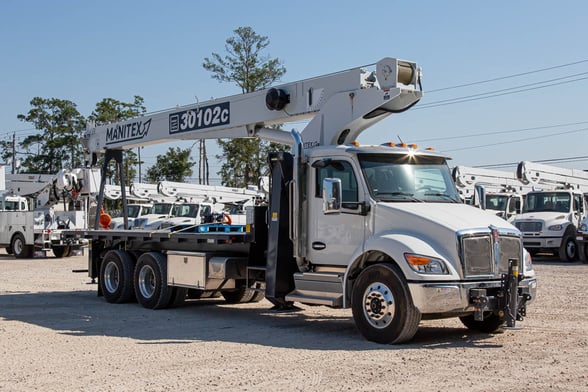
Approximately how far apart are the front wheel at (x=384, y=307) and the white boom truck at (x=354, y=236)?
0.6 inches

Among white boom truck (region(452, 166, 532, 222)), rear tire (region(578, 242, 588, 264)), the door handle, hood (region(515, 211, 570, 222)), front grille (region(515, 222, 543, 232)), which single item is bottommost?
rear tire (region(578, 242, 588, 264))

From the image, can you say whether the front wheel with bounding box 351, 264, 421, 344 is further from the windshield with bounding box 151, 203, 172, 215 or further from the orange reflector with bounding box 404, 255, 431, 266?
the windshield with bounding box 151, 203, 172, 215

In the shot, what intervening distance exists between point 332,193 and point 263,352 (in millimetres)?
2279

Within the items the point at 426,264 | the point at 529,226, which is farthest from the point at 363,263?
the point at 529,226

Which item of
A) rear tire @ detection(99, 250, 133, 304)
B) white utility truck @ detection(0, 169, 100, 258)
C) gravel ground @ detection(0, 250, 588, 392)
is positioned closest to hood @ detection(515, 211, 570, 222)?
gravel ground @ detection(0, 250, 588, 392)

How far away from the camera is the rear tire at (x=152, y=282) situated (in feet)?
43.5

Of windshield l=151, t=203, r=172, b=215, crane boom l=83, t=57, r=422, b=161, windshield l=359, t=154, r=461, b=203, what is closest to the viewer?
windshield l=359, t=154, r=461, b=203

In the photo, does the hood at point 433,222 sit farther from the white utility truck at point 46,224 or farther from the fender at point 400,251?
the white utility truck at point 46,224

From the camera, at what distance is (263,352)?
29.3 ft

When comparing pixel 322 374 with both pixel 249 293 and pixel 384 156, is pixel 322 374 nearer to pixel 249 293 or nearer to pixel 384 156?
pixel 384 156

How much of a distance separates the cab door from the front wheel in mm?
553

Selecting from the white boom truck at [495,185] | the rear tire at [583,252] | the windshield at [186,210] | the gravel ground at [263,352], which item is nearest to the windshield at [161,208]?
the windshield at [186,210]

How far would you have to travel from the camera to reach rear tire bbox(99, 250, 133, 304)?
14297 millimetres

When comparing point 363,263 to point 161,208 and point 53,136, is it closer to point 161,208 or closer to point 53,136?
point 161,208
